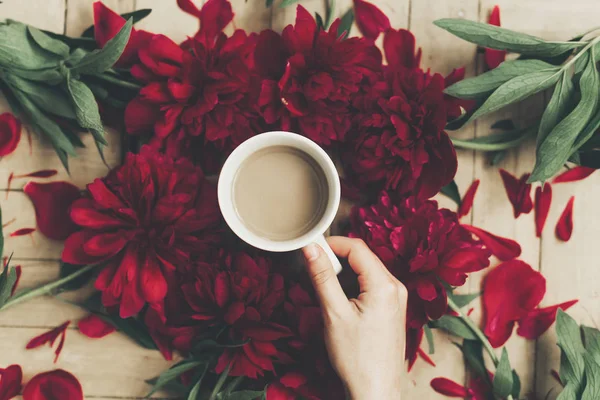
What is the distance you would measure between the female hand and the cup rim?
2.3 inches

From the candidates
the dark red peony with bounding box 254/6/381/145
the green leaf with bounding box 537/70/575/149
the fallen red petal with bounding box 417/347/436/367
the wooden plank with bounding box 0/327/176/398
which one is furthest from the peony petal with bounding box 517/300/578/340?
the wooden plank with bounding box 0/327/176/398

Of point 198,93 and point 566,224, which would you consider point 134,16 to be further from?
point 566,224

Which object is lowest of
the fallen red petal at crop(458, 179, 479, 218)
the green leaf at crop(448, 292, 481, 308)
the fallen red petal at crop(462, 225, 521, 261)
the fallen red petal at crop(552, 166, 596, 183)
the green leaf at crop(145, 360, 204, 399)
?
the green leaf at crop(145, 360, 204, 399)

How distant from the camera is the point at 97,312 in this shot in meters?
0.62

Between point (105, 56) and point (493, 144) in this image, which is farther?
point (493, 144)

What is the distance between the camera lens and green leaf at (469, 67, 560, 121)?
21.7 inches

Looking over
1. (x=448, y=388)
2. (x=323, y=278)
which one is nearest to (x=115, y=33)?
(x=323, y=278)

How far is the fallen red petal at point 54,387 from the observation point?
0.62 meters

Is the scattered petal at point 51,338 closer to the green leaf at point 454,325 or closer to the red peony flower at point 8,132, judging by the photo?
the red peony flower at point 8,132

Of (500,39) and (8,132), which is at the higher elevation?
(500,39)

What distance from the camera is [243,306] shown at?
21.2 inches

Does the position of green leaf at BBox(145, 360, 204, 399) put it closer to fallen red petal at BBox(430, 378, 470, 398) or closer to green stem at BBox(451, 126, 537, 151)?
fallen red petal at BBox(430, 378, 470, 398)

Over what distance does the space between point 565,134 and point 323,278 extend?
30 cm

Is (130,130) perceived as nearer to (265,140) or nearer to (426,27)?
(265,140)
